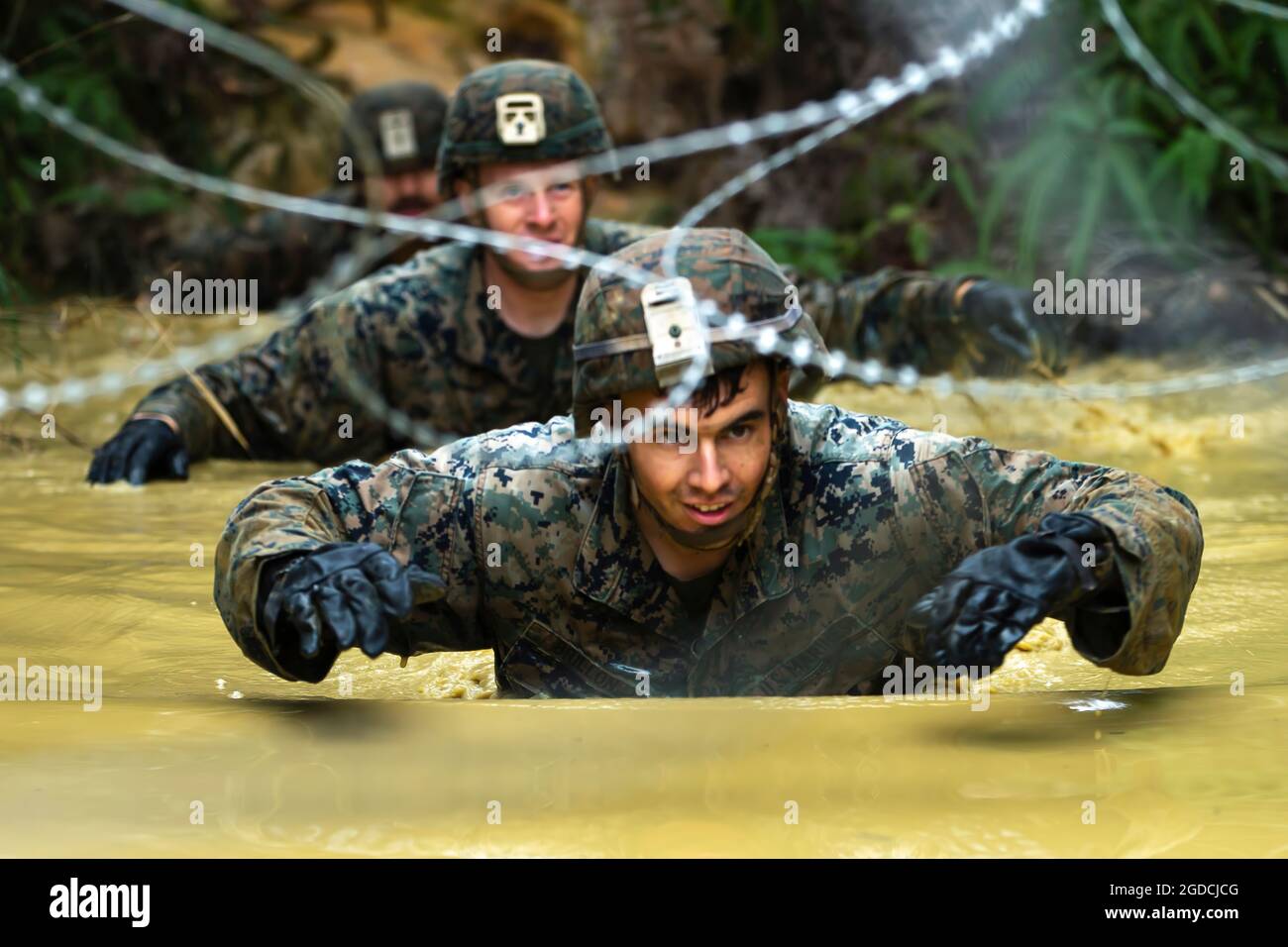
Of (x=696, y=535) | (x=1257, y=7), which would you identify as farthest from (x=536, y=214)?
(x=1257, y=7)

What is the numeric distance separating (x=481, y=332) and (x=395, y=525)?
2927 mm

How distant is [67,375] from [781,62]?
14.3ft

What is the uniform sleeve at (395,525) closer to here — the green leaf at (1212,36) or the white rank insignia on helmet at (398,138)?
the white rank insignia on helmet at (398,138)

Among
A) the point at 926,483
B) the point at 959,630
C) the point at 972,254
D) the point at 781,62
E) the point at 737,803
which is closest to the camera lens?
the point at 737,803

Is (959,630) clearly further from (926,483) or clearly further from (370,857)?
(370,857)

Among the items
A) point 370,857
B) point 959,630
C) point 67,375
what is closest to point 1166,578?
point 959,630

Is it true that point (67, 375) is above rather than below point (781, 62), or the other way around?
below

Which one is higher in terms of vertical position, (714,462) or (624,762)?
(714,462)

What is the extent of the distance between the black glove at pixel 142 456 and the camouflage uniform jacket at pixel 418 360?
10 cm

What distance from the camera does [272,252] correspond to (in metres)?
9.71

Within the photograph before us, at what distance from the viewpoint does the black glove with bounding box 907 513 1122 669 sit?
3.25 m

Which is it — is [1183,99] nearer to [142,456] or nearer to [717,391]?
[142,456]

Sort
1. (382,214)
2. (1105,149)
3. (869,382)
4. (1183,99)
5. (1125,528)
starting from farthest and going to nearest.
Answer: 1. (1105,149)
2. (1183,99)
3. (869,382)
4. (382,214)
5. (1125,528)

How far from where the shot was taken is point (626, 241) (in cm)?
684
